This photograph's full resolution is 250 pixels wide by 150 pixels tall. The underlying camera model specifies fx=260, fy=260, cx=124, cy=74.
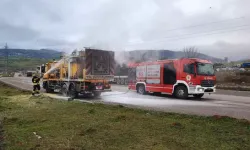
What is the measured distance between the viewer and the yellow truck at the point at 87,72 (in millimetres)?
16266

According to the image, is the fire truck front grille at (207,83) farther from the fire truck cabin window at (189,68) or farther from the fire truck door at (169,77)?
the fire truck door at (169,77)

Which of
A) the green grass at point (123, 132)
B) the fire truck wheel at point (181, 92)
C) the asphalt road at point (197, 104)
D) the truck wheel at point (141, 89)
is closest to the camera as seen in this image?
the green grass at point (123, 132)

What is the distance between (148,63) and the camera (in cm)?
1875

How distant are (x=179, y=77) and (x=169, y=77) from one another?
0.94m

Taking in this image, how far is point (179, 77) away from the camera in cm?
1628

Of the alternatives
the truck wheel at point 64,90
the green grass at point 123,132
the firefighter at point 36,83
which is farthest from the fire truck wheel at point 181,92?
the firefighter at point 36,83

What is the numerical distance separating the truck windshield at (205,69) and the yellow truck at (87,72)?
18.3 feet

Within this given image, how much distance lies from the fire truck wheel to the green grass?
700 cm

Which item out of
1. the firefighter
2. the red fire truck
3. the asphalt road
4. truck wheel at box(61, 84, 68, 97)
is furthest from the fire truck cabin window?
the firefighter

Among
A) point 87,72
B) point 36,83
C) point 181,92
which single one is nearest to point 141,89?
point 181,92

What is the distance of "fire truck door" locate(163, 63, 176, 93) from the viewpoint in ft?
55.0

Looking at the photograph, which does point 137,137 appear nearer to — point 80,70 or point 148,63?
point 80,70

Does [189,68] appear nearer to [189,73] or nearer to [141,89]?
[189,73]

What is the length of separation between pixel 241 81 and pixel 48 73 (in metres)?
27.6
